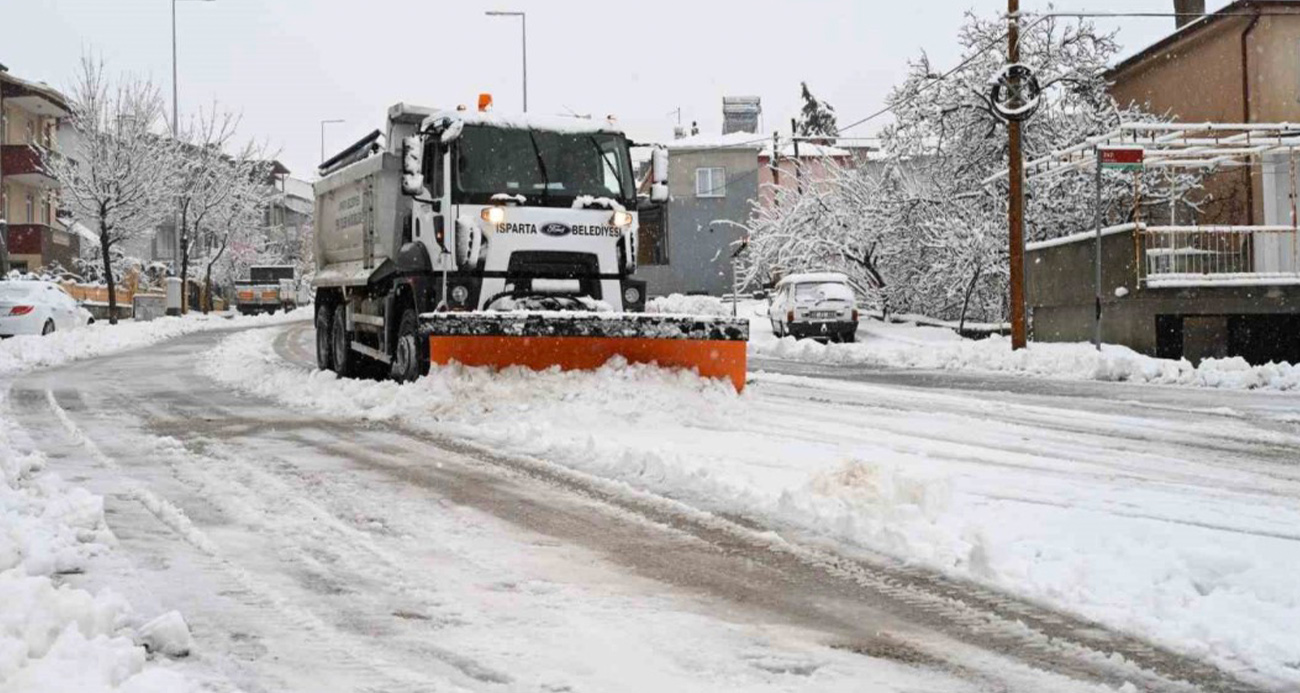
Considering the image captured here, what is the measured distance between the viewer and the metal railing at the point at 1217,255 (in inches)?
786

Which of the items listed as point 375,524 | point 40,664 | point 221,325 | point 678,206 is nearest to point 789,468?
point 375,524

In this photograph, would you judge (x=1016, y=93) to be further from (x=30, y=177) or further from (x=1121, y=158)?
(x=30, y=177)

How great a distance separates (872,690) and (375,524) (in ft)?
10.5

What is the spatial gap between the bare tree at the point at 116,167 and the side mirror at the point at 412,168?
28166 mm

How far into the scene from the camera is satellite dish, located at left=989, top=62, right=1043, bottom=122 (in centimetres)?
2220

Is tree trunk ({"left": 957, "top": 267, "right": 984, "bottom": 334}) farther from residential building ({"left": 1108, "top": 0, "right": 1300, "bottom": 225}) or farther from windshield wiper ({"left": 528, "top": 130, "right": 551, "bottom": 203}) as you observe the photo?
windshield wiper ({"left": 528, "top": 130, "right": 551, "bottom": 203})

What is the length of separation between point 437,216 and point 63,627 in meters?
9.12

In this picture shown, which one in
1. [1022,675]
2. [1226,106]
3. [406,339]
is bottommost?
[1022,675]

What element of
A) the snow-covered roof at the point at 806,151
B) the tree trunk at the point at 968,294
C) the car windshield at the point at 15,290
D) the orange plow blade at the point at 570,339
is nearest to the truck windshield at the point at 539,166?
the orange plow blade at the point at 570,339

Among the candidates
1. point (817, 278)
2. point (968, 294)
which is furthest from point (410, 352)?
point (968, 294)

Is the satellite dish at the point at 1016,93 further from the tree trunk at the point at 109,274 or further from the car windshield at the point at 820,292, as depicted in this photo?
the tree trunk at the point at 109,274

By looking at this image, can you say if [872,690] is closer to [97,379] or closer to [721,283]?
[97,379]

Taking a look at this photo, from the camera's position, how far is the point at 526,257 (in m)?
12.6

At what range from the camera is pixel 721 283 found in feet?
192
